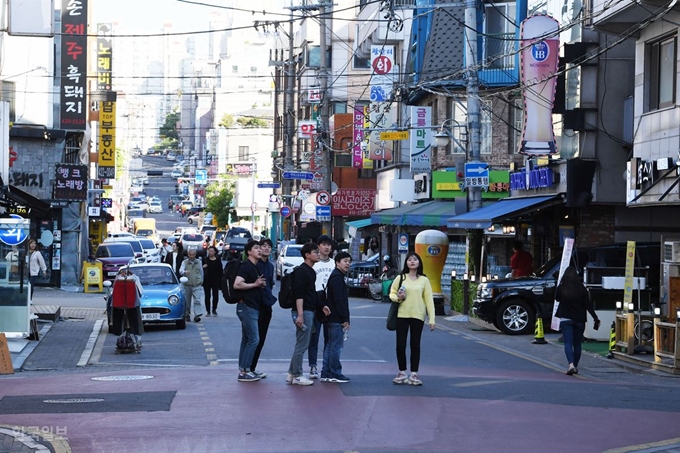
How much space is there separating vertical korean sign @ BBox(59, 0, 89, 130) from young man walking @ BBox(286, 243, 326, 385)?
26600mm

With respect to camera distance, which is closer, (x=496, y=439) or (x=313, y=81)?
(x=496, y=439)

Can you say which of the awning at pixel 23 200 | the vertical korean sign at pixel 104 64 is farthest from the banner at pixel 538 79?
the vertical korean sign at pixel 104 64

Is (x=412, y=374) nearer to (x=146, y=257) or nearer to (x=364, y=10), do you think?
(x=146, y=257)

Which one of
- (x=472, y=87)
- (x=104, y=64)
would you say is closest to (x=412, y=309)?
(x=472, y=87)

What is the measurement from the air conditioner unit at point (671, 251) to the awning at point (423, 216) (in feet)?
48.1

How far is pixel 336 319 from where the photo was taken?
14.5 meters

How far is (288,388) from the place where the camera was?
1391cm

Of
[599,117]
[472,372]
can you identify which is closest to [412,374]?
[472,372]

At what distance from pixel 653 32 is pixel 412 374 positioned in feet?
35.8

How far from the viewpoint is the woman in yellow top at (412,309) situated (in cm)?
1427

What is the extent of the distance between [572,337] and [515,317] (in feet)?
23.9

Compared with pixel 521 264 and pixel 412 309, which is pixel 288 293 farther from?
pixel 521 264

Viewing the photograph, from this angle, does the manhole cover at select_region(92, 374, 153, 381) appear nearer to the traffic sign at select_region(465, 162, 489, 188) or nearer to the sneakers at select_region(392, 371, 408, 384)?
the sneakers at select_region(392, 371, 408, 384)

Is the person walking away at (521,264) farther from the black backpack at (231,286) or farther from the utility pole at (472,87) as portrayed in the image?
the black backpack at (231,286)
